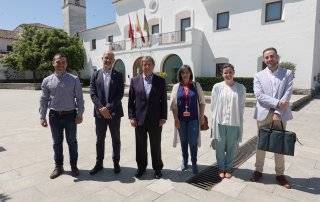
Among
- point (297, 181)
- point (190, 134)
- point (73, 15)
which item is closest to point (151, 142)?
point (190, 134)

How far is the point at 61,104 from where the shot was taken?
4020 millimetres

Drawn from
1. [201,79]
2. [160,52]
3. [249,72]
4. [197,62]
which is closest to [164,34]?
[160,52]

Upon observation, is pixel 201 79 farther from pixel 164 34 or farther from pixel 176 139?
pixel 176 139

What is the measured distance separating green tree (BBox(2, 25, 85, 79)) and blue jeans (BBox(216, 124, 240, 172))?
23.4 m

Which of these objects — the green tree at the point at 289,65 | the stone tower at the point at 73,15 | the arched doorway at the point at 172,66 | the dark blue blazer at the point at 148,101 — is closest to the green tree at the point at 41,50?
the stone tower at the point at 73,15

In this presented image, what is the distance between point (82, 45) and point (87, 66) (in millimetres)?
2437

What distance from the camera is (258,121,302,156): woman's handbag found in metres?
3.47

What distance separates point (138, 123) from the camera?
396cm

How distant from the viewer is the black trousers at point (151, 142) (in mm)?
3994

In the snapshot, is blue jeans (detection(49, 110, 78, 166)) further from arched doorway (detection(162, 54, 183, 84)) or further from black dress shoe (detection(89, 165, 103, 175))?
arched doorway (detection(162, 54, 183, 84))

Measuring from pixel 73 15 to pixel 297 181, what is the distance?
114 ft

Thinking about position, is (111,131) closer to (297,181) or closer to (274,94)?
(274,94)

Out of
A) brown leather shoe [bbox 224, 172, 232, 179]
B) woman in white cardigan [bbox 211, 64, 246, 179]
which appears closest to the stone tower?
woman in white cardigan [bbox 211, 64, 246, 179]

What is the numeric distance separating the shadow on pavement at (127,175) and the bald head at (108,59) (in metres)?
1.75
